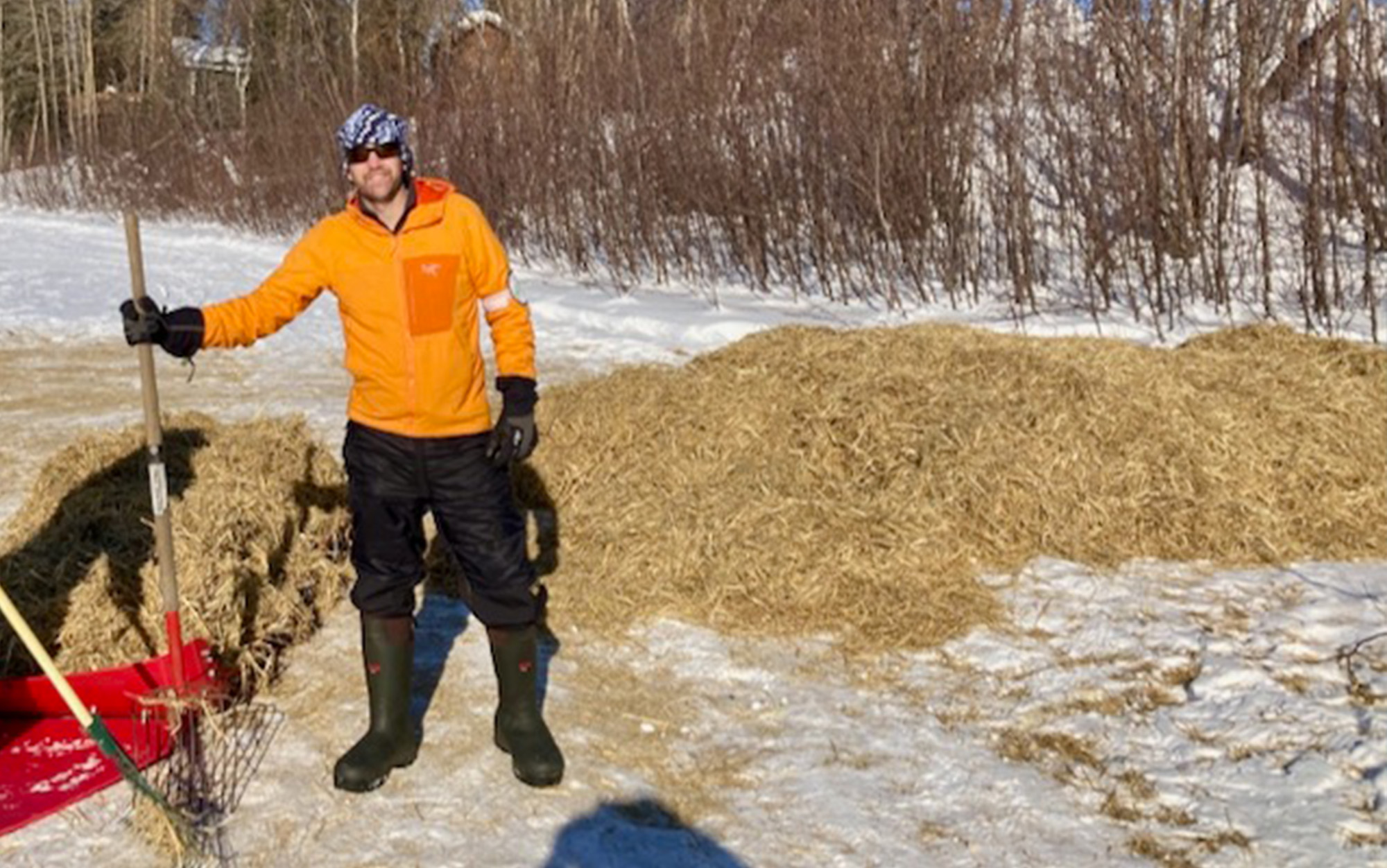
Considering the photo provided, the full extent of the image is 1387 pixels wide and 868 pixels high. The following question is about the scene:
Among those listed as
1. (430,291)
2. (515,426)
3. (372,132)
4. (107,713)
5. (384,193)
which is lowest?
(107,713)

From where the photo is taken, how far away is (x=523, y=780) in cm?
327

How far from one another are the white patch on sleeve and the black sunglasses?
43 cm

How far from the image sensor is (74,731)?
3471 mm

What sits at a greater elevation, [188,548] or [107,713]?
[188,548]

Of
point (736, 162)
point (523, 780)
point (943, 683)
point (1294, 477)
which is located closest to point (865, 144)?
point (736, 162)

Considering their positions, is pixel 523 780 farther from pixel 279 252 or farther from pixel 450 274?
pixel 279 252

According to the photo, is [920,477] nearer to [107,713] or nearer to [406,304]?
[406,304]

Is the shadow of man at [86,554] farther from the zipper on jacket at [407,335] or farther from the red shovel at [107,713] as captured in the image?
the zipper on jacket at [407,335]

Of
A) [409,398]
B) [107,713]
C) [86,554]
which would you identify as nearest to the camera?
[409,398]

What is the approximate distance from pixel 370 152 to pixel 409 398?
1.99 feet

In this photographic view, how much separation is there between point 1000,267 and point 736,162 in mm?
2713

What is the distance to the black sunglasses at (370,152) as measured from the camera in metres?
3.02

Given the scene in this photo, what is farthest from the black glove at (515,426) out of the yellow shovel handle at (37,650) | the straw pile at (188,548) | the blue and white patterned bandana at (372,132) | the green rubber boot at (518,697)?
the straw pile at (188,548)

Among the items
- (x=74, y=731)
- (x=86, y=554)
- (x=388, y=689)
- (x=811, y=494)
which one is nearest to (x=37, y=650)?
(x=74, y=731)
